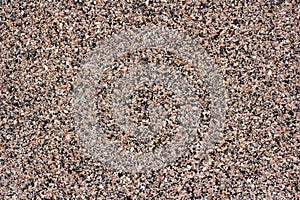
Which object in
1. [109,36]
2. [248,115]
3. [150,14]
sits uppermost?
[150,14]

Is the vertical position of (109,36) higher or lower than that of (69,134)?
higher

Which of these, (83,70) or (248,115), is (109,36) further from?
(248,115)

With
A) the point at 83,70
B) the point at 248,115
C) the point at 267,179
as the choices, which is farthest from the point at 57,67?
the point at 267,179

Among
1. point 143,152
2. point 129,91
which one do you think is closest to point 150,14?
point 129,91

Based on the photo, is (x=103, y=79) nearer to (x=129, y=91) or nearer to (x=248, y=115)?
(x=129, y=91)

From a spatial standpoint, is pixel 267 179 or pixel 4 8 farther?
pixel 4 8

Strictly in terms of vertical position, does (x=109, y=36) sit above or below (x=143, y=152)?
above
